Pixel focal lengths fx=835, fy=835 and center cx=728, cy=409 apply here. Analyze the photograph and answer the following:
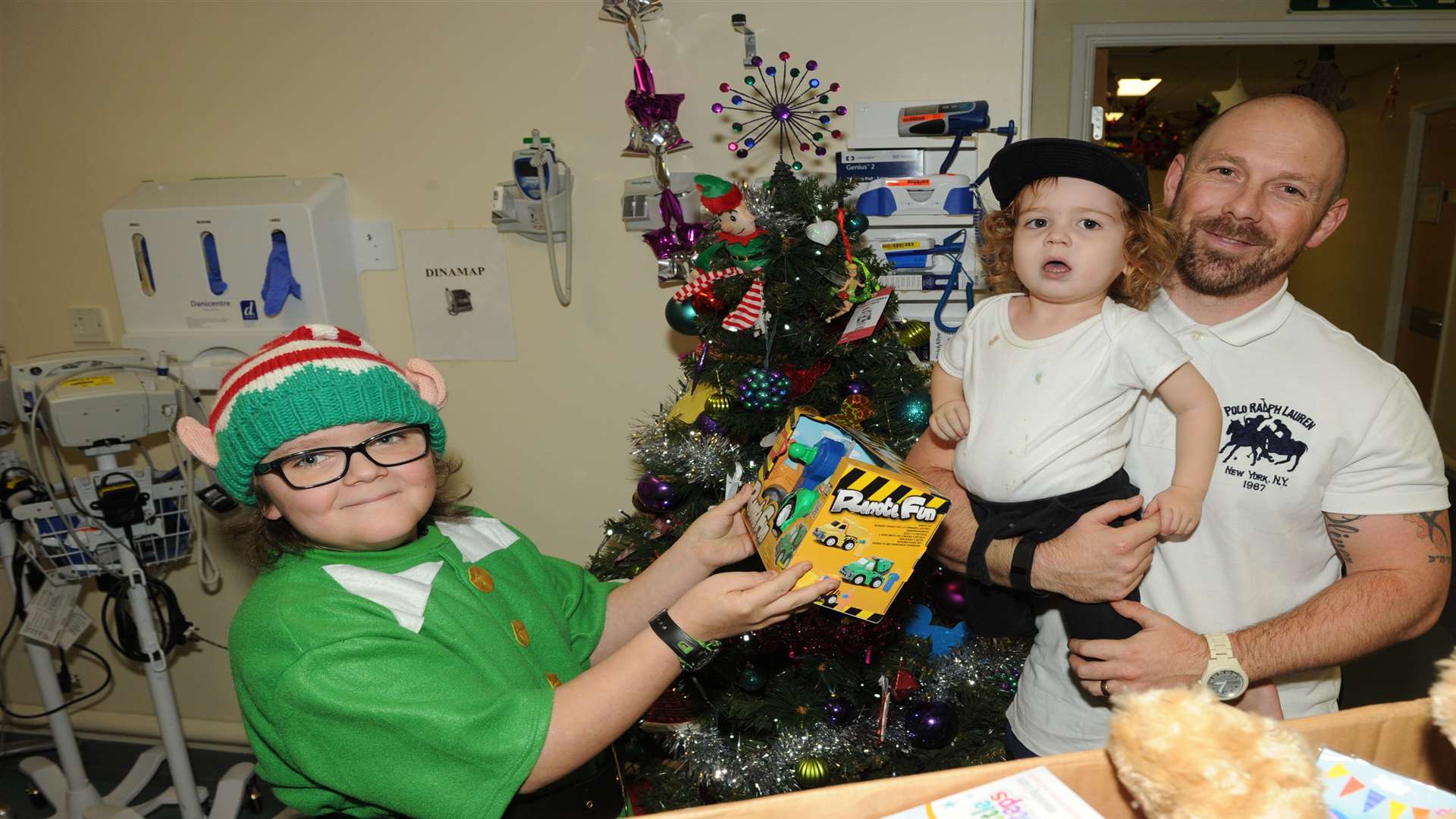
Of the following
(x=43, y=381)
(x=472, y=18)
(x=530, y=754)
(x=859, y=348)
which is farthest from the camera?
(x=472, y=18)

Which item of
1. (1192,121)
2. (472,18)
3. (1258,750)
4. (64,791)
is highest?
(472,18)

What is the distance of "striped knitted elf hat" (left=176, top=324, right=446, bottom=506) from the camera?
3.89 feet

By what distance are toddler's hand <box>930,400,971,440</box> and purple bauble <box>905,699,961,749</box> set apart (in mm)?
895

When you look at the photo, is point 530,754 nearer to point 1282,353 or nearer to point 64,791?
point 1282,353

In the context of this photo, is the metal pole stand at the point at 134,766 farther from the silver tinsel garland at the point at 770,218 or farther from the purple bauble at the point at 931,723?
the purple bauble at the point at 931,723

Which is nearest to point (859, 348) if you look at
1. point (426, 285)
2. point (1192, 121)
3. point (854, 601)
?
point (854, 601)

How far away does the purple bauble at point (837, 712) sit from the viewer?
86.5 inches

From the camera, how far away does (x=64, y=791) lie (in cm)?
315

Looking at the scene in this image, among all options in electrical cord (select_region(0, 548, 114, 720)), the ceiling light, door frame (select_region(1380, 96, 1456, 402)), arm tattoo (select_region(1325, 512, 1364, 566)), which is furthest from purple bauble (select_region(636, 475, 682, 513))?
door frame (select_region(1380, 96, 1456, 402))

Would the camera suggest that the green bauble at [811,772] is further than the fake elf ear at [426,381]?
Yes

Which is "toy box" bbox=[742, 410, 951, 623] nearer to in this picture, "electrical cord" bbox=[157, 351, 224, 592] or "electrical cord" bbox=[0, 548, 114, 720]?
"electrical cord" bbox=[157, 351, 224, 592]

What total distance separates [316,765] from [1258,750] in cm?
108

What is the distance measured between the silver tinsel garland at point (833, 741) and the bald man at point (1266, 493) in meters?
0.69

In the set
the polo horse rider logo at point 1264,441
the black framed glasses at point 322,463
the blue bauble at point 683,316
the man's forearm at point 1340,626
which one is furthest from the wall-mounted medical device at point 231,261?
the man's forearm at point 1340,626
